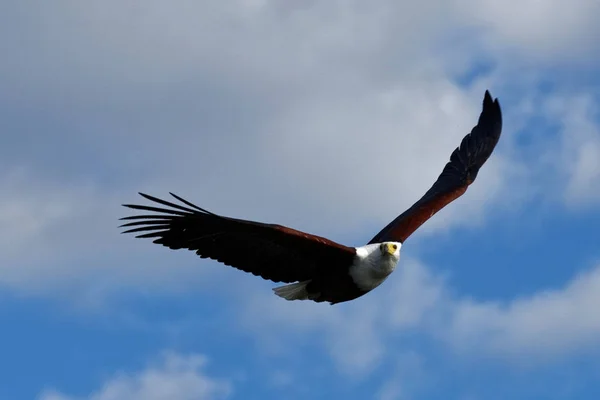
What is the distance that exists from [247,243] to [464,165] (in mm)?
4893

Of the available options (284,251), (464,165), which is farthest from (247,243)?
(464,165)

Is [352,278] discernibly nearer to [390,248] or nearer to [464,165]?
[390,248]

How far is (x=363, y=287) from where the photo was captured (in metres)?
13.9

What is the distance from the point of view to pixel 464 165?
56.8 ft

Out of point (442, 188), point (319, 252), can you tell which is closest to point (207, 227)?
point (319, 252)

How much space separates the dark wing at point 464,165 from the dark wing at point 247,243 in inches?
75.3

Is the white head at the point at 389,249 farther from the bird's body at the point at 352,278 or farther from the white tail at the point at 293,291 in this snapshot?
the white tail at the point at 293,291

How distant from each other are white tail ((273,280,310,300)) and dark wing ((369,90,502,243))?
1.76 m

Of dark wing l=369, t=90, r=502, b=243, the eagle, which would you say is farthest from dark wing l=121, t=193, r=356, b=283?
dark wing l=369, t=90, r=502, b=243

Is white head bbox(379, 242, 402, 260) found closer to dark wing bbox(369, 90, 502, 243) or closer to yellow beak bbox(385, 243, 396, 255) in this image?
yellow beak bbox(385, 243, 396, 255)

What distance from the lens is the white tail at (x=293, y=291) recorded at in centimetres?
1416

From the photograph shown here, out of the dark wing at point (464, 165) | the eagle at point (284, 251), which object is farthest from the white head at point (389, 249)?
the dark wing at point (464, 165)

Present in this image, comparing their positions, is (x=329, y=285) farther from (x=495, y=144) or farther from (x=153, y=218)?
(x=495, y=144)

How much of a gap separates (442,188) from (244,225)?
4775mm
